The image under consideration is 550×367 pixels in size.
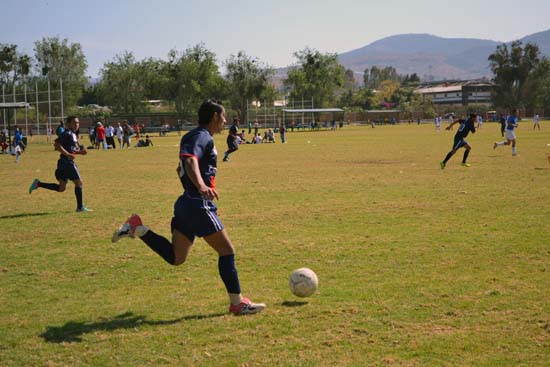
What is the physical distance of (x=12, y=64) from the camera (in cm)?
9550

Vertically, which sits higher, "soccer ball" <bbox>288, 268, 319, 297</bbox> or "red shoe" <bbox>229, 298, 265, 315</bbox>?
"soccer ball" <bbox>288, 268, 319, 297</bbox>

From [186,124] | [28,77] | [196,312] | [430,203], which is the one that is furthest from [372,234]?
[28,77]

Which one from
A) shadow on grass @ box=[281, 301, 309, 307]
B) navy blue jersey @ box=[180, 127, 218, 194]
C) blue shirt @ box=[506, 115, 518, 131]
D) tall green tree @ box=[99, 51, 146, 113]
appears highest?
tall green tree @ box=[99, 51, 146, 113]

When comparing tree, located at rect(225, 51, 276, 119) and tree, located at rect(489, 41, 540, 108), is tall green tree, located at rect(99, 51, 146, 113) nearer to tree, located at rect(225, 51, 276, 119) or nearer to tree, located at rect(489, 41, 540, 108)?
tree, located at rect(225, 51, 276, 119)

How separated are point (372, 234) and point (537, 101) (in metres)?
126

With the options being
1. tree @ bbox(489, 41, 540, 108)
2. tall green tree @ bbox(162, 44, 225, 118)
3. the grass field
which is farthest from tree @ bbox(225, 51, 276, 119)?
the grass field

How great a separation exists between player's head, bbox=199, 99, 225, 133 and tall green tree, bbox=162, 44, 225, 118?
95.5m

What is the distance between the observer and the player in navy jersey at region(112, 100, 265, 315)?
6258mm

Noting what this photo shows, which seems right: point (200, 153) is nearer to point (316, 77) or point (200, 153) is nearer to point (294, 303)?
point (294, 303)

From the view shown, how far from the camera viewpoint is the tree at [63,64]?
308ft

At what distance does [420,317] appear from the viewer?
20.2ft

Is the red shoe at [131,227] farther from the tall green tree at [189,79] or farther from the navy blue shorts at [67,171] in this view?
the tall green tree at [189,79]

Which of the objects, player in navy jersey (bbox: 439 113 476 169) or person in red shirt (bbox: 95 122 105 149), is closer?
player in navy jersey (bbox: 439 113 476 169)

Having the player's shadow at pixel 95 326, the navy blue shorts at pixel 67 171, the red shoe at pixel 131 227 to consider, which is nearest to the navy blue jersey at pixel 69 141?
the navy blue shorts at pixel 67 171
